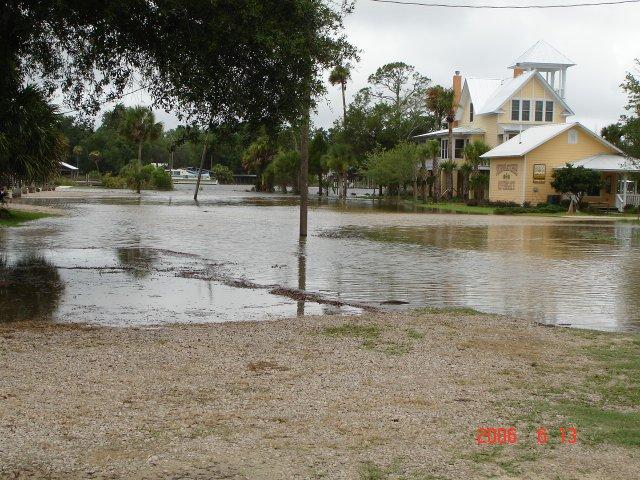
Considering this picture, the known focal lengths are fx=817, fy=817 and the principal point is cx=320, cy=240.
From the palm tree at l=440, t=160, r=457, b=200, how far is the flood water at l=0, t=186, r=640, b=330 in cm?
3470

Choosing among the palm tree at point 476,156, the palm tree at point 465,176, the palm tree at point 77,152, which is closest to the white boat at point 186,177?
the palm tree at point 77,152

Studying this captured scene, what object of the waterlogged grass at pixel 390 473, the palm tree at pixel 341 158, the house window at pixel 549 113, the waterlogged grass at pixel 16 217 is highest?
the house window at pixel 549 113

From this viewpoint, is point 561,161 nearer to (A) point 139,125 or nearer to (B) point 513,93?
(B) point 513,93

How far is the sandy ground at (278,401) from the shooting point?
5605 mm

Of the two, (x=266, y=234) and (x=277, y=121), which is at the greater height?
(x=277, y=121)

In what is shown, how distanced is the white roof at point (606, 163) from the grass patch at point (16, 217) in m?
36.0

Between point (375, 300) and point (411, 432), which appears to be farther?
point (375, 300)

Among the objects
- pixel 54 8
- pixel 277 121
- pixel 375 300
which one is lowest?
pixel 375 300

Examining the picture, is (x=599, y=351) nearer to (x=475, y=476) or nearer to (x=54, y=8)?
(x=475, y=476)

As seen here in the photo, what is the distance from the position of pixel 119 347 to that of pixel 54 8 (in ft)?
21.6

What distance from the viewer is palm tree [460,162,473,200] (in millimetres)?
67562

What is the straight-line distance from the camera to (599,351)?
32.2 feet

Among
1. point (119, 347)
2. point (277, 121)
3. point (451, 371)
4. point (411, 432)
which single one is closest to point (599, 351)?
point (451, 371)

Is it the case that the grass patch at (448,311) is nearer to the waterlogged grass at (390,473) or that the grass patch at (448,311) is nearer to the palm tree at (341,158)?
the waterlogged grass at (390,473)
